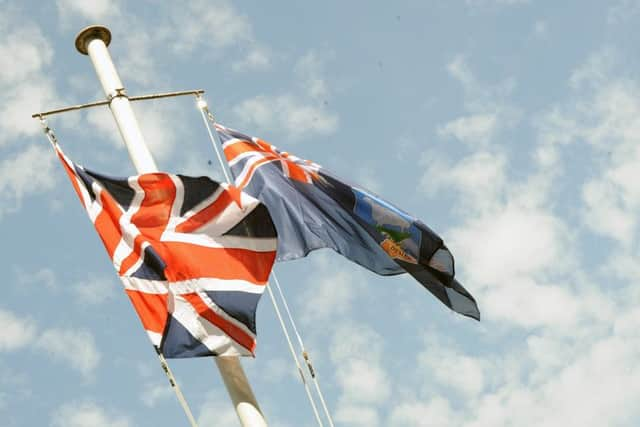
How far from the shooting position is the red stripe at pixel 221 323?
35.8 ft

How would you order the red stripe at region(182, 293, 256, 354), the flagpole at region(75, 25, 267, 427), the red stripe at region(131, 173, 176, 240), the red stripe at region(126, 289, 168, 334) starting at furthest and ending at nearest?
the red stripe at region(131, 173, 176, 240), the red stripe at region(182, 293, 256, 354), the red stripe at region(126, 289, 168, 334), the flagpole at region(75, 25, 267, 427)

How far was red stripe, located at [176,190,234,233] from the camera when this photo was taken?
1169cm

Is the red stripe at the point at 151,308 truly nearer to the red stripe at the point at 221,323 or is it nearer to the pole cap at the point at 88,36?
the red stripe at the point at 221,323

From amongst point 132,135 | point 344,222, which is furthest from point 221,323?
point 344,222

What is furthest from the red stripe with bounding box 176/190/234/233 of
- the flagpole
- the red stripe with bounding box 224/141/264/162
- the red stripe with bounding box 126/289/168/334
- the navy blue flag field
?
the red stripe with bounding box 224/141/264/162

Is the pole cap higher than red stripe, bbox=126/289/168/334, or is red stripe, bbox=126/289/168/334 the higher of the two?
the pole cap

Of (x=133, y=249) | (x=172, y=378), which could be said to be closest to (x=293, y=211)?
(x=133, y=249)

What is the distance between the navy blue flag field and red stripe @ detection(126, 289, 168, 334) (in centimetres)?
296

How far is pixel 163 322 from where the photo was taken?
35.4 feet

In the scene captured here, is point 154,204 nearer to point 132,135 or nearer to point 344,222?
point 132,135

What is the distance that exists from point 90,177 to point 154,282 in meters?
1.71

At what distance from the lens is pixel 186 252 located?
11.4m

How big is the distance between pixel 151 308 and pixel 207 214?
1461mm

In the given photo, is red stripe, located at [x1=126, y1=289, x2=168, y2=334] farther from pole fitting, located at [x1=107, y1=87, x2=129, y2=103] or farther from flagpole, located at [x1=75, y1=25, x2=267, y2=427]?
pole fitting, located at [x1=107, y1=87, x2=129, y2=103]
